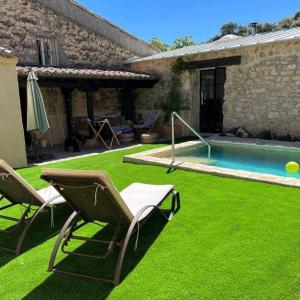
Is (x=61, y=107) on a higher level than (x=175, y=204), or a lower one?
higher

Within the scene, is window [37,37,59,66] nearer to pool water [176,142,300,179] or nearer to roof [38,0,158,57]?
roof [38,0,158,57]

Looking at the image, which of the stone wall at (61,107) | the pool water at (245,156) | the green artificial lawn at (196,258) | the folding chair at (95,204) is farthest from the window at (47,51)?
the folding chair at (95,204)

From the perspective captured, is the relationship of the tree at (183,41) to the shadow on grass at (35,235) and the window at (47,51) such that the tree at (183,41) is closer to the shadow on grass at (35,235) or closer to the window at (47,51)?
the window at (47,51)

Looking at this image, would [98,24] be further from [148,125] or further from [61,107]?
[148,125]

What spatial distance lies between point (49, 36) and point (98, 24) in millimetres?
2488

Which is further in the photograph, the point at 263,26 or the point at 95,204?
the point at 263,26

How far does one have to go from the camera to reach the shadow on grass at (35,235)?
12.0ft

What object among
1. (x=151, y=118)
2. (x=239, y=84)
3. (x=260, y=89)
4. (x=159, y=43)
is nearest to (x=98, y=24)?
(x=151, y=118)

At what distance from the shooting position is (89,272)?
3246 mm

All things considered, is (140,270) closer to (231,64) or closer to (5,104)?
(5,104)

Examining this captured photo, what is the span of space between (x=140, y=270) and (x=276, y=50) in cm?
947

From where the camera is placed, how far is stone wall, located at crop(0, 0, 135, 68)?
11320 millimetres

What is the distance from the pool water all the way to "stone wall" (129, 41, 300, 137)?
1.86m

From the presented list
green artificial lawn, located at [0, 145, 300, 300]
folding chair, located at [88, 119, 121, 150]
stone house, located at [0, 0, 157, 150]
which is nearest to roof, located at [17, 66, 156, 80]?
stone house, located at [0, 0, 157, 150]
